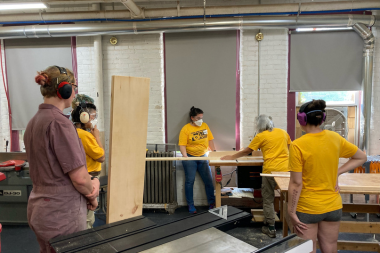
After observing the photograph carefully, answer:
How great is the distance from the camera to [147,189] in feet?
13.8

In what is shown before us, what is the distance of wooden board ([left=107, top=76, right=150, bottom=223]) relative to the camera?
145 centimetres

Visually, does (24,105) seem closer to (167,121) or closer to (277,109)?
(167,121)

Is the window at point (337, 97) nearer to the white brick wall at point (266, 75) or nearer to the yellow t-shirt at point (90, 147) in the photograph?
the white brick wall at point (266, 75)

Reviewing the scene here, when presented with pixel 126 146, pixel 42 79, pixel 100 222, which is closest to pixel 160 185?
pixel 100 222

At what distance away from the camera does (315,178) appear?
1.80m

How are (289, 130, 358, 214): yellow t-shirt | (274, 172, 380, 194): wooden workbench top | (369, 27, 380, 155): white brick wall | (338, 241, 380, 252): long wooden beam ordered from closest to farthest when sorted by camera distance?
(289, 130, 358, 214): yellow t-shirt → (274, 172, 380, 194): wooden workbench top → (338, 241, 380, 252): long wooden beam → (369, 27, 380, 155): white brick wall

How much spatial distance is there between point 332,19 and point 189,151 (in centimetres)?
291

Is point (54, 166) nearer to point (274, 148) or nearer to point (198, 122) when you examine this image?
point (274, 148)

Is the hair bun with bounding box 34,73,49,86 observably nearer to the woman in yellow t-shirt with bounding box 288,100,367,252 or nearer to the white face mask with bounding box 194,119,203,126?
the woman in yellow t-shirt with bounding box 288,100,367,252

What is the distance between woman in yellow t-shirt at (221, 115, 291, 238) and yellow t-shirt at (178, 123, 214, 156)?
98cm

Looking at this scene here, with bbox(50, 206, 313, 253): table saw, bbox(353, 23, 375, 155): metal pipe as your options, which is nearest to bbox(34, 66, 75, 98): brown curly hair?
bbox(50, 206, 313, 253): table saw

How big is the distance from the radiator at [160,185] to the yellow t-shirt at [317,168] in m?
2.57

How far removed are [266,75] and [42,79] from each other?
3.63 meters

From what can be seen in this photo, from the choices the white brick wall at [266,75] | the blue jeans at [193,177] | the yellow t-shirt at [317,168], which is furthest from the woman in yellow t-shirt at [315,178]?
the white brick wall at [266,75]
